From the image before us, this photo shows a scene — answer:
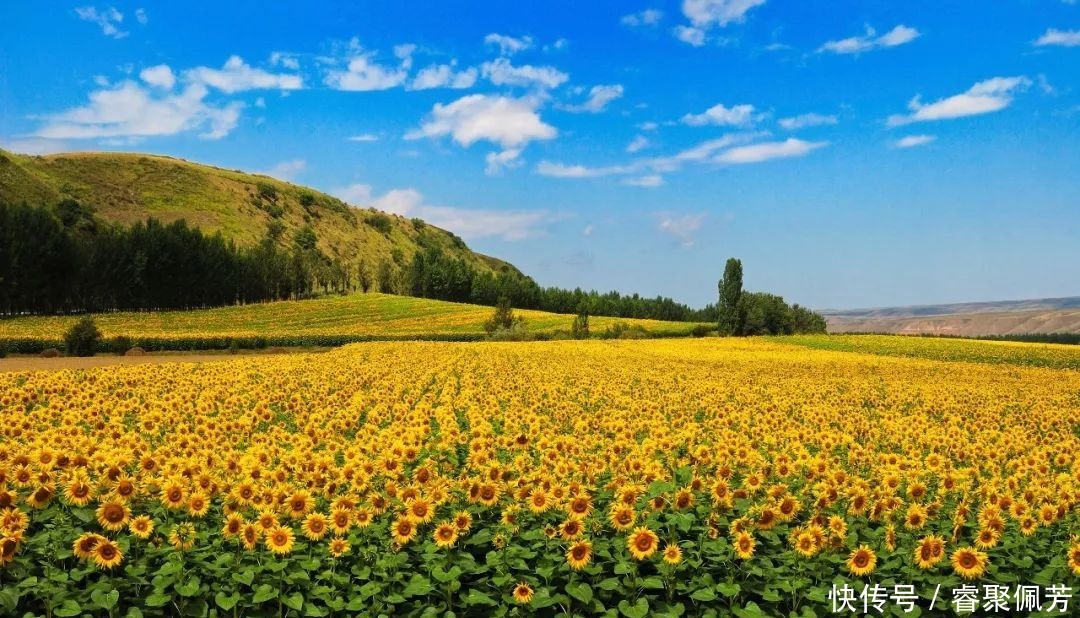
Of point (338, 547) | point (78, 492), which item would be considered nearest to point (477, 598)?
point (338, 547)

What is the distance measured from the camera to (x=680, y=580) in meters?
7.02

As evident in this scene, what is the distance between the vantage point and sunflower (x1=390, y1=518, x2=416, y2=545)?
6.64m

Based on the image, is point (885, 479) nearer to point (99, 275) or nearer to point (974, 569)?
point (974, 569)

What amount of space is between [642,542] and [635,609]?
0.58 metres

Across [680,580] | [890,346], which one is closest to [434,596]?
[680,580]

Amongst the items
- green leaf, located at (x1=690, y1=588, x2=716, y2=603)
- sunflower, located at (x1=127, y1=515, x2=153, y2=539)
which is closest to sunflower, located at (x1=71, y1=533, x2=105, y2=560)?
sunflower, located at (x1=127, y1=515, x2=153, y2=539)

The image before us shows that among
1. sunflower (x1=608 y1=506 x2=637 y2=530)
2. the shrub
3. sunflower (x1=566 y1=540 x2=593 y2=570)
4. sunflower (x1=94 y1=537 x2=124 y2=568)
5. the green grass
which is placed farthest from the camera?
the shrub

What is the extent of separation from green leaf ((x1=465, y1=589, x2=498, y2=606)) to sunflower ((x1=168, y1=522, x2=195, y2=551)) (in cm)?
247

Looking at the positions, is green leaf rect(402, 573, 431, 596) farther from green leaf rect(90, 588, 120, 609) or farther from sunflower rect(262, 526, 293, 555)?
green leaf rect(90, 588, 120, 609)

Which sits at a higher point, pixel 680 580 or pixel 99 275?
pixel 99 275

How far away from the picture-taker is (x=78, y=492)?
697cm

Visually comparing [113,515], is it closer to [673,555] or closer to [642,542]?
[642,542]

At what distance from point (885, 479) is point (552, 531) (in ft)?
12.6

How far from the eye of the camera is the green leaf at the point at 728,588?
632cm
